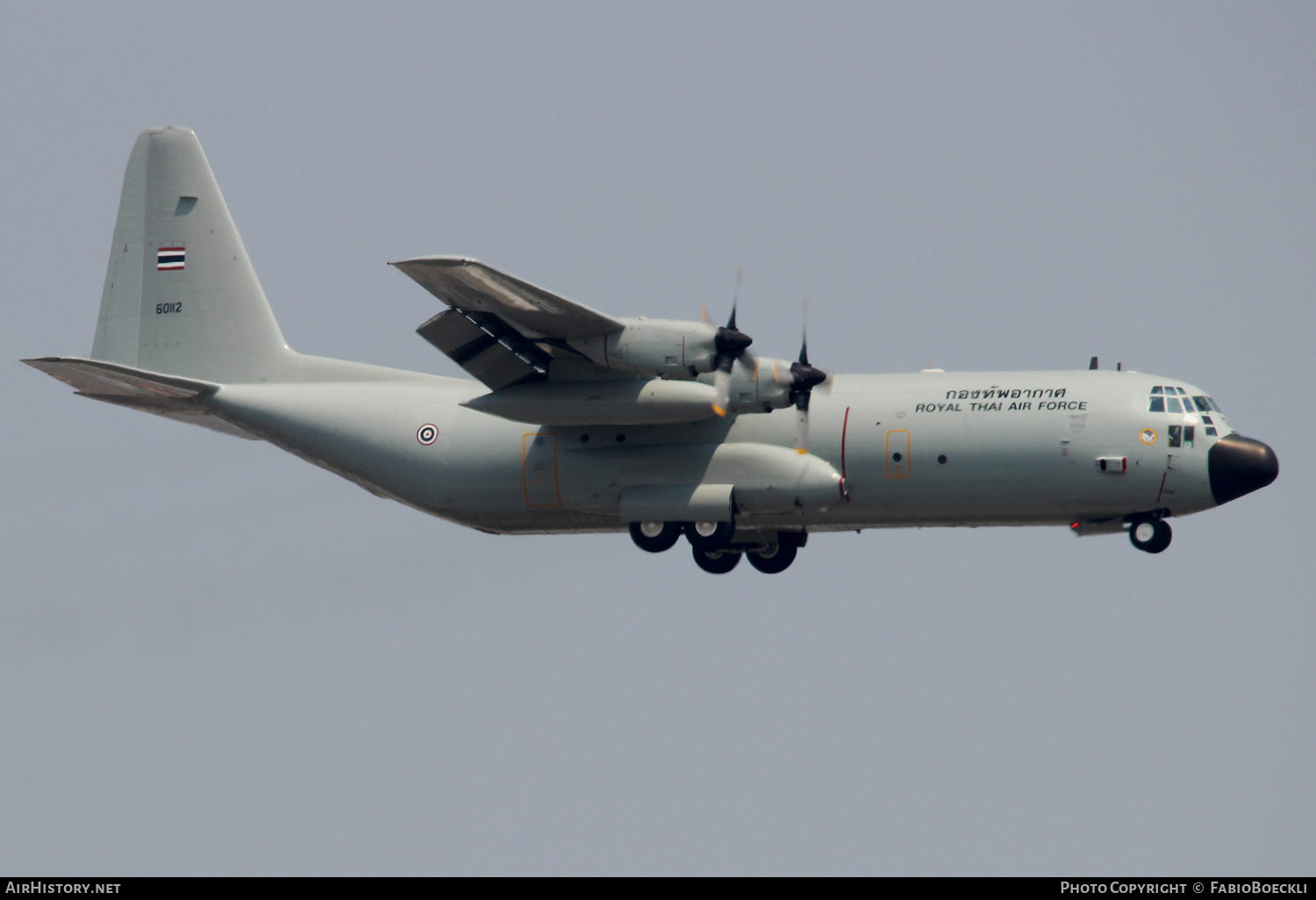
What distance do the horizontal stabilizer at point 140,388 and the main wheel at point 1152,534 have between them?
13.8 m

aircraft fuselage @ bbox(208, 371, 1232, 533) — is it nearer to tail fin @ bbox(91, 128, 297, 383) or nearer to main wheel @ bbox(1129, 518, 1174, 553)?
main wheel @ bbox(1129, 518, 1174, 553)

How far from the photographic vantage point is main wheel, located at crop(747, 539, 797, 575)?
27438mm

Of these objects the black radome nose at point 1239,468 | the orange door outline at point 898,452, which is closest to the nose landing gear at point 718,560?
A: the orange door outline at point 898,452

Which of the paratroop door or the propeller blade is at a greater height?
the propeller blade

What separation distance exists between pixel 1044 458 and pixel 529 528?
7.82 meters

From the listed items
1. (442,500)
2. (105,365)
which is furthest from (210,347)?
(442,500)

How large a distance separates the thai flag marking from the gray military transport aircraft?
7.66 ft

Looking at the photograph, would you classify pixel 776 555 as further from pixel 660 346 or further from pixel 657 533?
pixel 660 346

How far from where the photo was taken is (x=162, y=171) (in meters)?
29.1

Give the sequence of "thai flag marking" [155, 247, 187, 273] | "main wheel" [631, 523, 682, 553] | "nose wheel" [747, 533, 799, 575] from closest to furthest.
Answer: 1. "main wheel" [631, 523, 682, 553]
2. "nose wheel" [747, 533, 799, 575]
3. "thai flag marking" [155, 247, 187, 273]

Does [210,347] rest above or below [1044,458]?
above

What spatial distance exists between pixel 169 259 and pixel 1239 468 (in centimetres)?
1710

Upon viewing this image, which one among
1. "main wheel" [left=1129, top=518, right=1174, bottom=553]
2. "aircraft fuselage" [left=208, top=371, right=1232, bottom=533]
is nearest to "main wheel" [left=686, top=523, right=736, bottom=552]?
"aircraft fuselage" [left=208, top=371, right=1232, bottom=533]
